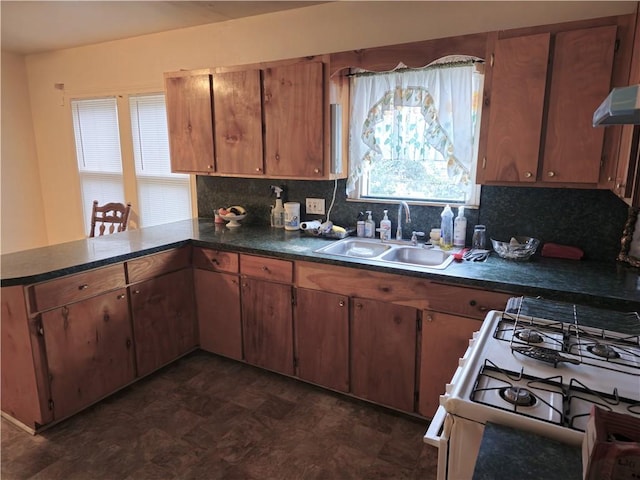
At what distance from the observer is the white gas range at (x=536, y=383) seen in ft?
3.16

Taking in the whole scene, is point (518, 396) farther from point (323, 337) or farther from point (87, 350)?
point (87, 350)

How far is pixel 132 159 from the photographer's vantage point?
3887 mm

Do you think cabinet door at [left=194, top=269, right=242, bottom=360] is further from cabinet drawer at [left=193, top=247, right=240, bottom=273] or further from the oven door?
the oven door

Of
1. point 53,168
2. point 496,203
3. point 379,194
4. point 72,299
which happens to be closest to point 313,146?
point 379,194

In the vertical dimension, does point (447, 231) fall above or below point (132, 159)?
below

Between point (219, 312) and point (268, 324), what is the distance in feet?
1.32

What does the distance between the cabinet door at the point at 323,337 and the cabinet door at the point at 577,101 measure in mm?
1256

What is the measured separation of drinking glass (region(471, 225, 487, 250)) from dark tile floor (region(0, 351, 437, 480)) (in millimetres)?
1015

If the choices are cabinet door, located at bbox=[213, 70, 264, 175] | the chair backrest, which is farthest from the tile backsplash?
the chair backrest

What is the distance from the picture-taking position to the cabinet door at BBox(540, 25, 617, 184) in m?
1.81

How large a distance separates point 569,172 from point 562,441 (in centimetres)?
145

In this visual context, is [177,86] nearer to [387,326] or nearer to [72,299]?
[72,299]

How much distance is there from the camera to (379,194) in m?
2.81

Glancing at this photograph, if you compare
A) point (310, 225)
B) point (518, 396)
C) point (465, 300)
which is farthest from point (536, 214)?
point (518, 396)
